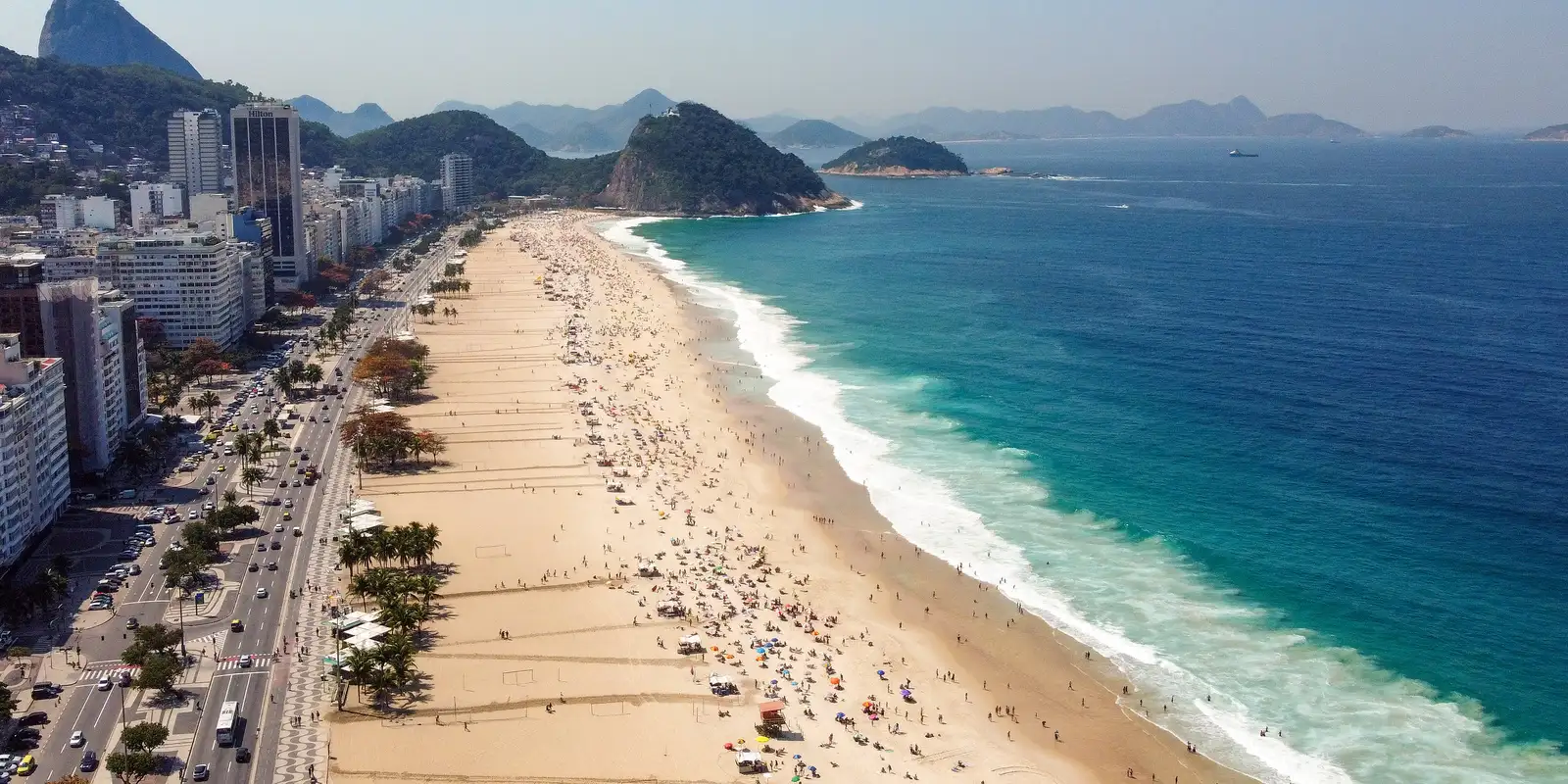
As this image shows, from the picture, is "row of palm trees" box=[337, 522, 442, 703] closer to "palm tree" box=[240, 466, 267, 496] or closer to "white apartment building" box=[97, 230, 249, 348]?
"palm tree" box=[240, 466, 267, 496]

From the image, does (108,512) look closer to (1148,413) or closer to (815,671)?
(815,671)

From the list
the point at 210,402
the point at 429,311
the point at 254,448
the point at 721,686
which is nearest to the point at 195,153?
the point at 429,311

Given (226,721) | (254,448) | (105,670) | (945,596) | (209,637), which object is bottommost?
(945,596)

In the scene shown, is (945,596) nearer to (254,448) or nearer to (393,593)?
(393,593)

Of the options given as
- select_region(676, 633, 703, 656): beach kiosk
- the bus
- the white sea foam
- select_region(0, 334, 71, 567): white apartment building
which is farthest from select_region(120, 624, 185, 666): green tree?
the white sea foam

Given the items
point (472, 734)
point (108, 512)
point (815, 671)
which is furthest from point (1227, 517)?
point (108, 512)
